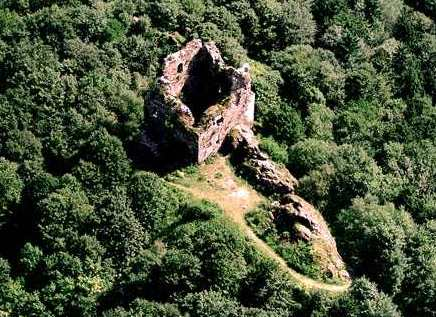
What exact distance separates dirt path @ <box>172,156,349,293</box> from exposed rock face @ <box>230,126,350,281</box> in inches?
65.7

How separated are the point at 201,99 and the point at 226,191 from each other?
38.8 ft

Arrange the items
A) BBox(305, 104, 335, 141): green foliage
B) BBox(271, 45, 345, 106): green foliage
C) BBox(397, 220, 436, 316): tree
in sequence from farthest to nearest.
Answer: BBox(271, 45, 345, 106): green foliage → BBox(305, 104, 335, 141): green foliage → BBox(397, 220, 436, 316): tree

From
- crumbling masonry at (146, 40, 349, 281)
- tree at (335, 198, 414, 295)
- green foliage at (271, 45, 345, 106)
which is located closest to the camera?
tree at (335, 198, 414, 295)

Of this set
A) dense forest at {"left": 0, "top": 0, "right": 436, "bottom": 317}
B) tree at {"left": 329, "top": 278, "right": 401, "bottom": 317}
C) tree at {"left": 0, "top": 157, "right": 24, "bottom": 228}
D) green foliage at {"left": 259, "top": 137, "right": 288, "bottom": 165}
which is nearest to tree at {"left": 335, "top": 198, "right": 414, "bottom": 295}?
dense forest at {"left": 0, "top": 0, "right": 436, "bottom": 317}

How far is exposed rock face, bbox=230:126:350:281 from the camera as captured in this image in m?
91.0

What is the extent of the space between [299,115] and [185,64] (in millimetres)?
16737

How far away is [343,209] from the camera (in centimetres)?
9631

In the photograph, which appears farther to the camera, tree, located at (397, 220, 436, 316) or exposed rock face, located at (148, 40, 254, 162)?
exposed rock face, located at (148, 40, 254, 162)

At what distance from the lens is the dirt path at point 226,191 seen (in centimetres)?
9231

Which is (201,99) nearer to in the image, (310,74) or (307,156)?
(307,156)

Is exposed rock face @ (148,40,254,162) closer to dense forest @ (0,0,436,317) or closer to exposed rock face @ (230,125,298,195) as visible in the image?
exposed rock face @ (230,125,298,195)

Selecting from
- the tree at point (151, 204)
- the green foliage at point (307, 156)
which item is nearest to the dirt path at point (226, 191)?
the tree at point (151, 204)

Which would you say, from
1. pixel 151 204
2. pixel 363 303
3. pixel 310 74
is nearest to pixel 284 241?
pixel 363 303

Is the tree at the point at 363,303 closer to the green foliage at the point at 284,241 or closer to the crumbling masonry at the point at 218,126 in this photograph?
the crumbling masonry at the point at 218,126
